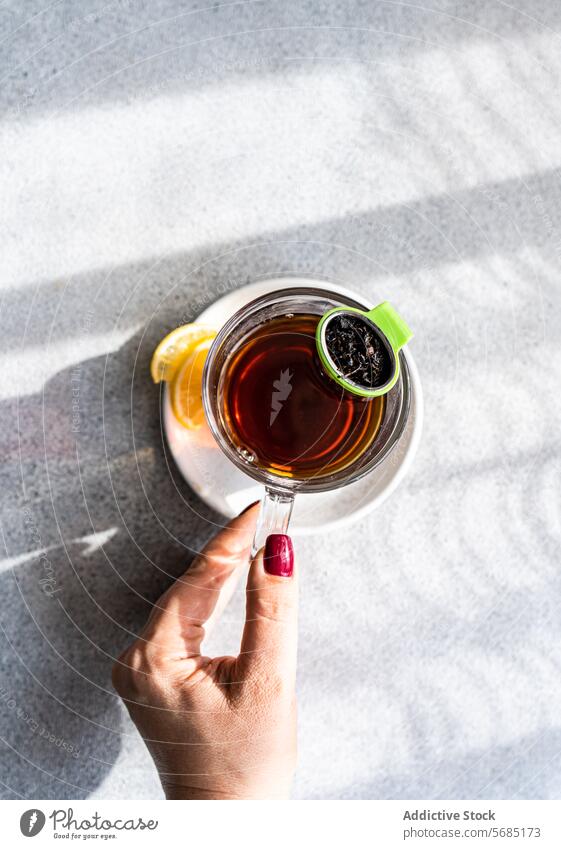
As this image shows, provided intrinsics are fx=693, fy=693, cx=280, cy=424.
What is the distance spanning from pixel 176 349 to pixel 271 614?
0.61ft

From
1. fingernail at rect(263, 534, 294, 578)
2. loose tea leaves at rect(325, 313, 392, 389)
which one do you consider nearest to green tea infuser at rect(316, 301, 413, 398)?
loose tea leaves at rect(325, 313, 392, 389)

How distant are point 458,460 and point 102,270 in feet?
0.95

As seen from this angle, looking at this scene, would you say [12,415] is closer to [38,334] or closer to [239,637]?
[38,334]

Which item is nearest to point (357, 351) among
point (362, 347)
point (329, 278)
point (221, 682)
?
point (362, 347)

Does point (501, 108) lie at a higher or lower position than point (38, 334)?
higher

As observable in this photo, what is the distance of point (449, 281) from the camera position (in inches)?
19.9

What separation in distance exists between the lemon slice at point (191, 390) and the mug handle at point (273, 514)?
8 cm

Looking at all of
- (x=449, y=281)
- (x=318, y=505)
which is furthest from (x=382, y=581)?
(x=449, y=281)

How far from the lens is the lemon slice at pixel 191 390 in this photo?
0.47 metres

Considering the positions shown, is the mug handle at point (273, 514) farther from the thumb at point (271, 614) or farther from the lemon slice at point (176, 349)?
the lemon slice at point (176, 349)

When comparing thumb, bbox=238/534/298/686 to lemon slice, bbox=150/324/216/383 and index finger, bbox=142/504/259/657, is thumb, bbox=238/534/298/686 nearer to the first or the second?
index finger, bbox=142/504/259/657

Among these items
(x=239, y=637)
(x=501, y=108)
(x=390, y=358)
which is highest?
(x=501, y=108)

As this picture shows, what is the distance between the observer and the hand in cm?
44

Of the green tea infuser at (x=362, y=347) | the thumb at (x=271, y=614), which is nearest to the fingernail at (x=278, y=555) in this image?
the thumb at (x=271, y=614)
